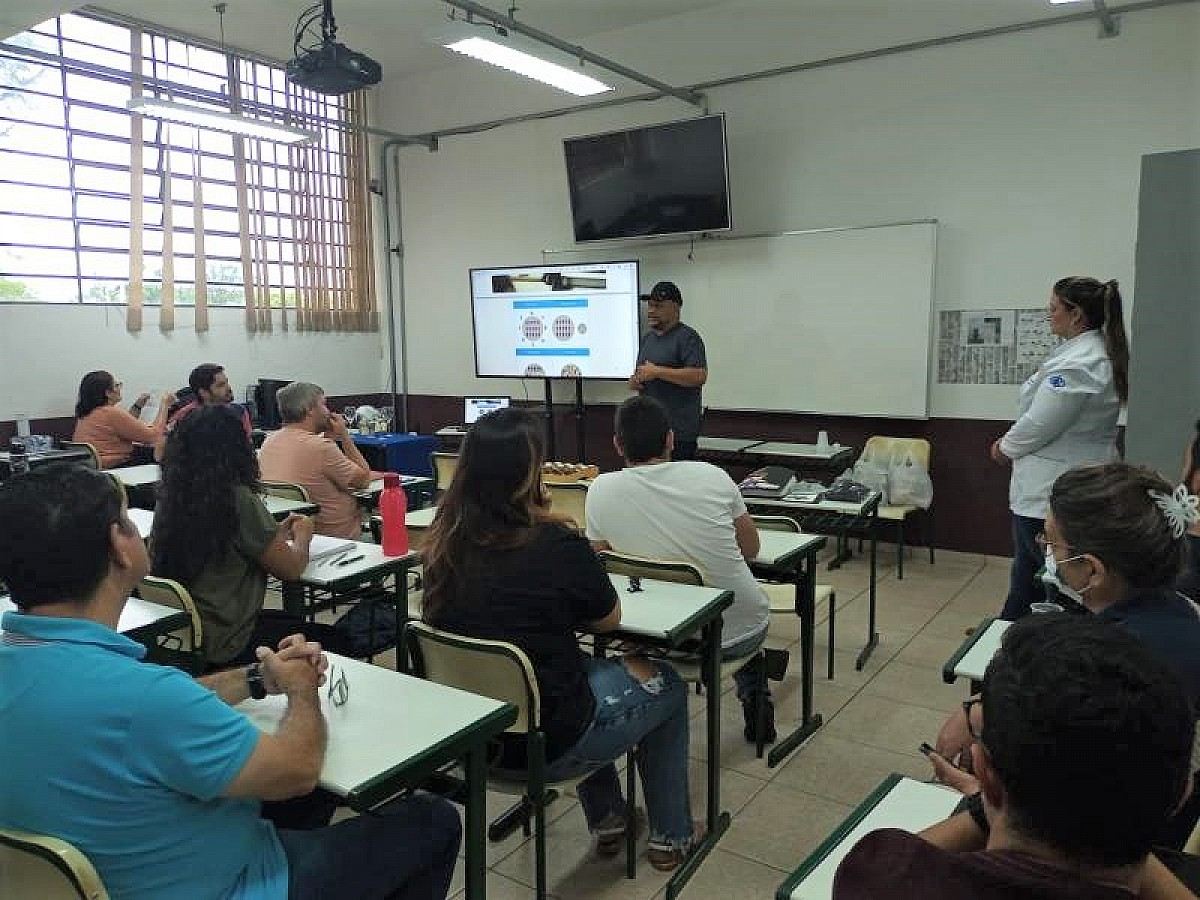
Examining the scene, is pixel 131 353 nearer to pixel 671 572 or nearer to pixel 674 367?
pixel 674 367

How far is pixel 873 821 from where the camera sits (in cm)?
134

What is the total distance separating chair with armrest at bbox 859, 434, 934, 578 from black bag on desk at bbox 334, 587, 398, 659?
2.97 meters

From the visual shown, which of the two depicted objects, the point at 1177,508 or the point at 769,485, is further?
the point at 769,485

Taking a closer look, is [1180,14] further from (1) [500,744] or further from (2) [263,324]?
(2) [263,324]

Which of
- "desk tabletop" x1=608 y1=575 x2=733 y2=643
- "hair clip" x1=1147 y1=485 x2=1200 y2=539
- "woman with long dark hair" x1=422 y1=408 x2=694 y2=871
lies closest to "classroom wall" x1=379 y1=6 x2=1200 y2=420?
"desk tabletop" x1=608 y1=575 x2=733 y2=643

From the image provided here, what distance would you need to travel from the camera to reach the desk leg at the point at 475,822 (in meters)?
1.67

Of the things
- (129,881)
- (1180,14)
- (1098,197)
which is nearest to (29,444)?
(129,881)

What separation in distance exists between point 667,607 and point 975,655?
74 cm

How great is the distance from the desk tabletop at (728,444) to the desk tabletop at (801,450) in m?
0.08

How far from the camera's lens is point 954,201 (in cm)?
517

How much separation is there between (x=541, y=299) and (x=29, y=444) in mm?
3545

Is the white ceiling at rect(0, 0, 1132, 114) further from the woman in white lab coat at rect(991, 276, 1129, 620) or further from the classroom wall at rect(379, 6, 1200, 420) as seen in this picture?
the woman in white lab coat at rect(991, 276, 1129, 620)

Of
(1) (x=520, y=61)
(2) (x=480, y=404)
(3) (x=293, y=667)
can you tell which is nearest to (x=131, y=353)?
(2) (x=480, y=404)

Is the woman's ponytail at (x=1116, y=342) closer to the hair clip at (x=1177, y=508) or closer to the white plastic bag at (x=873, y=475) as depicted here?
the hair clip at (x=1177, y=508)
